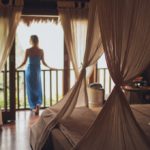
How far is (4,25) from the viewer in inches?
206

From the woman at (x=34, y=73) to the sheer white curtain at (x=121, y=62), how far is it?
346cm

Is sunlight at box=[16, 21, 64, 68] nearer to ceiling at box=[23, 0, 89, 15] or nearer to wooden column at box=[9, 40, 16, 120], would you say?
ceiling at box=[23, 0, 89, 15]

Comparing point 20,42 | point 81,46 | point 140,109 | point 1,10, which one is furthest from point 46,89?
point 140,109

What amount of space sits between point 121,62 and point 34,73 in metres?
3.71

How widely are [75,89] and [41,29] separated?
11.1ft

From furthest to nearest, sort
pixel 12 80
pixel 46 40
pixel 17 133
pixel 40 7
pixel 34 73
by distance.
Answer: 1. pixel 46 40
2. pixel 34 73
3. pixel 40 7
4. pixel 12 80
5. pixel 17 133

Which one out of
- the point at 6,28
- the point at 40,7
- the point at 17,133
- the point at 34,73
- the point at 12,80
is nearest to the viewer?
the point at 17,133

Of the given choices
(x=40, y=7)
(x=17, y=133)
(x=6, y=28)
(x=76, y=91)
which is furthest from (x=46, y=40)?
(x=76, y=91)

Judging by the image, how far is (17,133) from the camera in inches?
189

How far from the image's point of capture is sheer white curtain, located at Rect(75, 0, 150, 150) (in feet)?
8.64

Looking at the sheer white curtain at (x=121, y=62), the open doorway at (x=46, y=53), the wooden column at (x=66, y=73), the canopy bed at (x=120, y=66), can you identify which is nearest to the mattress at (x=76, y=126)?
the canopy bed at (x=120, y=66)

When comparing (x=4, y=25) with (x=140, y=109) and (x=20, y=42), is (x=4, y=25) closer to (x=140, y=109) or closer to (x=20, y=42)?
(x=20, y=42)

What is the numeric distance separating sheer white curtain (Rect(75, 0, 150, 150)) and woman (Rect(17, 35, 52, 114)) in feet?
11.3

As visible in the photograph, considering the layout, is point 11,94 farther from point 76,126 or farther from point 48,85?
point 76,126
